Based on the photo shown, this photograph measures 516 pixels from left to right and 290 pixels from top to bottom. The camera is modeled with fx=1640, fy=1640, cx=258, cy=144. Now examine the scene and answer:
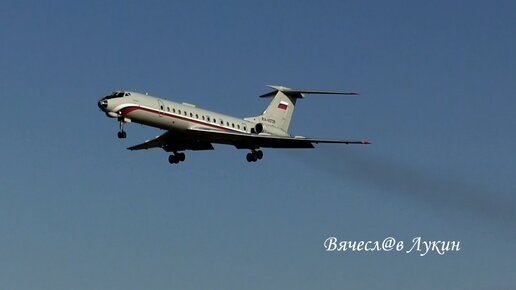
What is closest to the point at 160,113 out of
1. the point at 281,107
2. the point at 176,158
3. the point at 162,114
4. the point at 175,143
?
the point at 162,114

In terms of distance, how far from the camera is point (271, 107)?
11000 cm

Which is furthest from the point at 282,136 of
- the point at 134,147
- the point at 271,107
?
the point at 134,147

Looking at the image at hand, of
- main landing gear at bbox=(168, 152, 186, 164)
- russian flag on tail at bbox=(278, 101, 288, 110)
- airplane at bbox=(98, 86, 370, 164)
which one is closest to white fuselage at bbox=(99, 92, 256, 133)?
airplane at bbox=(98, 86, 370, 164)

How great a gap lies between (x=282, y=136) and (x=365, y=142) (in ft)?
29.5

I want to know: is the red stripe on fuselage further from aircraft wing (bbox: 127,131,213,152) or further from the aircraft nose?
aircraft wing (bbox: 127,131,213,152)

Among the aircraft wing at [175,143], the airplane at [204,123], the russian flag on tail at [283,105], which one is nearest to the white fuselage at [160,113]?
the airplane at [204,123]

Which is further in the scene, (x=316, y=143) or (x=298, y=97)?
(x=298, y=97)

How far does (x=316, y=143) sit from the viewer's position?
4099 inches

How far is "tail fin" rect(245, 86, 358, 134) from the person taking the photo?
109 m

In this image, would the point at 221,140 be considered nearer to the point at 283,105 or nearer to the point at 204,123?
the point at 204,123

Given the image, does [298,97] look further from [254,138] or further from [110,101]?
[110,101]

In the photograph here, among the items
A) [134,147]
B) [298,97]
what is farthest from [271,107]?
[134,147]

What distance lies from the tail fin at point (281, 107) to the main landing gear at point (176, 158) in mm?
5573

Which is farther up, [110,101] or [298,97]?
[298,97]
